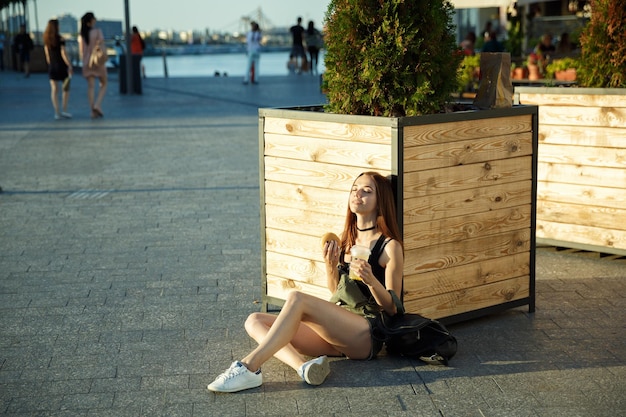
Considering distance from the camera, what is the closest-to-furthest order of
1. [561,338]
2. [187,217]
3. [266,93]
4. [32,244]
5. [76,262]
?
[561,338], [76,262], [32,244], [187,217], [266,93]

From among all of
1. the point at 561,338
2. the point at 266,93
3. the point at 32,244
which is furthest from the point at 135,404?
the point at 266,93

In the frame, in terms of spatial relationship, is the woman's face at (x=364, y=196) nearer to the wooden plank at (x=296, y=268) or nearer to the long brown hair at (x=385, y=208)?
the long brown hair at (x=385, y=208)

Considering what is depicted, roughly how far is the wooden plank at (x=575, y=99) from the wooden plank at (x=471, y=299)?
193 centimetres

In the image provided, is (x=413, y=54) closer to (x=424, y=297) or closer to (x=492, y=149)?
(x=492, y=149)

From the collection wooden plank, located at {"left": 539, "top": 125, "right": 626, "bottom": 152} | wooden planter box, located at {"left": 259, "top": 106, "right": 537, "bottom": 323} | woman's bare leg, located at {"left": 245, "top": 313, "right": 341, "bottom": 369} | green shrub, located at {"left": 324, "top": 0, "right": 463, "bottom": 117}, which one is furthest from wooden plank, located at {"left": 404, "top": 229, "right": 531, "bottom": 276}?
wooden plank, located at {"left": 539, "top": 125, "right": 626, "bottom": 152}

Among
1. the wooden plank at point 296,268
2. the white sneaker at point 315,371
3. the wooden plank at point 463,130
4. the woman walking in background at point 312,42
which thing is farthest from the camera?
the woman walking in background at point 312,42

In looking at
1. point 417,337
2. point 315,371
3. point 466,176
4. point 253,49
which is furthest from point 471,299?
point 253,49

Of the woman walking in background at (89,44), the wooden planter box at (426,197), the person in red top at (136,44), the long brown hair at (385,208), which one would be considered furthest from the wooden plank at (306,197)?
the person in red top at (136,44)

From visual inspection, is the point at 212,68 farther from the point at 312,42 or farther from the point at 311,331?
the point at 311,331

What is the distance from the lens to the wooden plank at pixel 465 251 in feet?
17.9

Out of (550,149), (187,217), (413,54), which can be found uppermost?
(413,54)

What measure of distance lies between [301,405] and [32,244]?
429 cm

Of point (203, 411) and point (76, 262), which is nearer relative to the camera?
point (203, 411)

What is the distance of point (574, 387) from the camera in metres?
4.74
